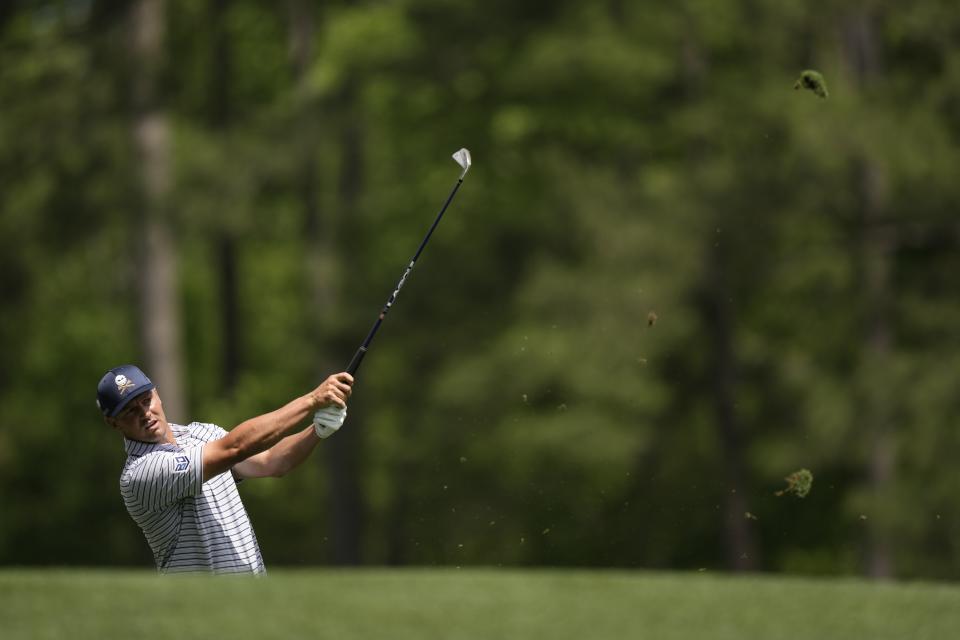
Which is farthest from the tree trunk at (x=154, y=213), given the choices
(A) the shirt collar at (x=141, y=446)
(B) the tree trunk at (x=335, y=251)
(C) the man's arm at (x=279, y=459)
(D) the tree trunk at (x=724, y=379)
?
(A) the shirt collar at (x=141, y=446)

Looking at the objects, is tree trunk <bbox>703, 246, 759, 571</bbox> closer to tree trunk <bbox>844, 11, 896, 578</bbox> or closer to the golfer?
tree trunk <bbox>844, 11, 896, 578</bbox>

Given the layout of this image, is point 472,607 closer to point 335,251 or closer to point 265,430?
point 335,251

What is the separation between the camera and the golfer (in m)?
5.53

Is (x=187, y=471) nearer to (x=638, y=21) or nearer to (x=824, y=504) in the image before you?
(x=638, y=21)

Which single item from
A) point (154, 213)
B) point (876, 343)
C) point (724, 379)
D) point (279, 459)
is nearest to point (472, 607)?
point (724, 379)

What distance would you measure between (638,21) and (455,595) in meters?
10.3

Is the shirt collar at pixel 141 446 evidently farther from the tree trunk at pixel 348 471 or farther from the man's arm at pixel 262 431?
the tree trunk at pixel 348 471

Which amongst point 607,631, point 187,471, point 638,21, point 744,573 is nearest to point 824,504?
point 744,573

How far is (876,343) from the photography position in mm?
23016

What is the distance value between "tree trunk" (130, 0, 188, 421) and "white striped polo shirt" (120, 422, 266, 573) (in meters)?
17.9

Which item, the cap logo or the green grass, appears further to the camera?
the green grass

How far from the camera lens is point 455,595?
1720 cm

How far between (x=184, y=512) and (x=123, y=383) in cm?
50

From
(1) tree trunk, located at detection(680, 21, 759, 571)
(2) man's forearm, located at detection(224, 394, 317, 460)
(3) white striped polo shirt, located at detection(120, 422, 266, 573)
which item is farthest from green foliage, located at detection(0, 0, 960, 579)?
(2) man's forearm, located at detection(224, 394, 317, 460)
